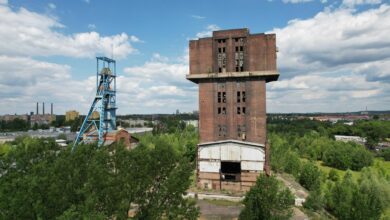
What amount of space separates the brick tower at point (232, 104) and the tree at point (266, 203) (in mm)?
12032

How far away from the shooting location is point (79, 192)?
492 inches

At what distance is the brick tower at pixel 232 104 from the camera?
107 ft

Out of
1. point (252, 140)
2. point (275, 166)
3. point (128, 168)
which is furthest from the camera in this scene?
point (275, 166)

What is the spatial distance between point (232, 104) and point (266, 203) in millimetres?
15880

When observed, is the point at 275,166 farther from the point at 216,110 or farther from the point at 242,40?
the point at 242,40

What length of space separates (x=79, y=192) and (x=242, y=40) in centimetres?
2590

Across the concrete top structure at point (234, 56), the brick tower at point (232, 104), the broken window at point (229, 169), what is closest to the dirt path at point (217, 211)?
the brick tower at point (232, 104)

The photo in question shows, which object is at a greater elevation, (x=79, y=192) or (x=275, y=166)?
(x=79, y=192)

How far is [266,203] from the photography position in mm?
19656

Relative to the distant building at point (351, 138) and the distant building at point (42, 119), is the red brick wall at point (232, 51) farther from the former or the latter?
the distant building at point (42, 119)

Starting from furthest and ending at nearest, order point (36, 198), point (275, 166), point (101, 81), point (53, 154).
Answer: point (101, 81) → point (275, 166) → point (53, 154) → point (36, 198)

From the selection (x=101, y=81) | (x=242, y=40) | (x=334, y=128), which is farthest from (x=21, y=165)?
(x=334, y=128)

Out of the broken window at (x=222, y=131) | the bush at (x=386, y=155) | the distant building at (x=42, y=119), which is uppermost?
the distant building at (x=42, y=119)

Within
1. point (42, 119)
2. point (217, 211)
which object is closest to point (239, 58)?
point (217, 211)
